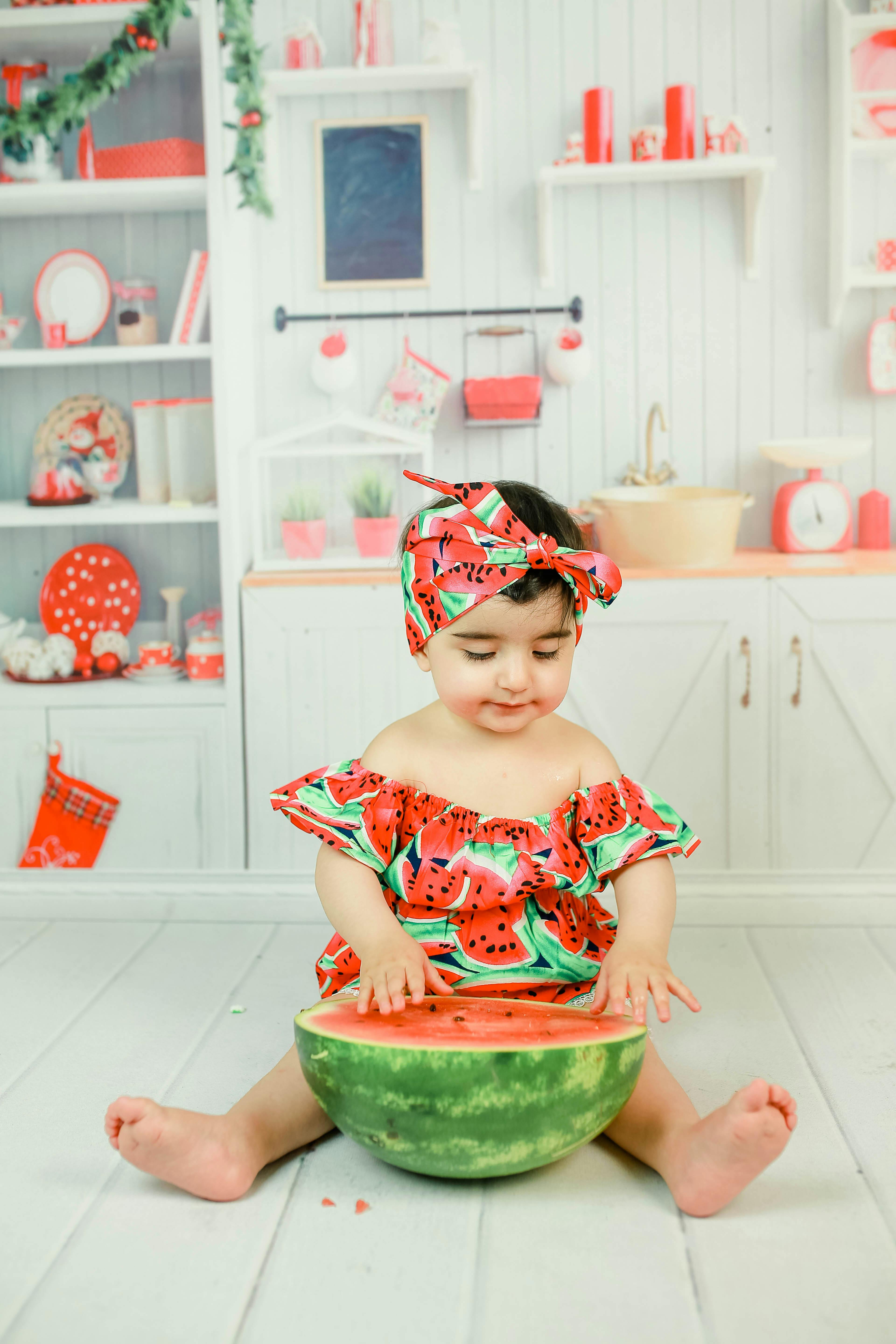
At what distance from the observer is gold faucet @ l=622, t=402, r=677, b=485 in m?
2.82

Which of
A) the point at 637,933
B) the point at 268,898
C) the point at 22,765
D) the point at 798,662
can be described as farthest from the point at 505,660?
the point at 22,765

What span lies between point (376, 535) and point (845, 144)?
4.45 ft

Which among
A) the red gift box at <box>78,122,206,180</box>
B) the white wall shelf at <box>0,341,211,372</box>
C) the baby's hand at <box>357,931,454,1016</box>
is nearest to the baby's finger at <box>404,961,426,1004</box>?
the baby's hand at <box>357,931,454,1016</box>

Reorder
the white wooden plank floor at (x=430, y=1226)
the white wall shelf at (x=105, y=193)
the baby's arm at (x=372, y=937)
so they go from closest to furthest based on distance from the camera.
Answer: the white wooden plank floor at (x=430, y=1226) → the baby's arm at (x=372, y=937) → the white wall shelf at (x=105, y=193)

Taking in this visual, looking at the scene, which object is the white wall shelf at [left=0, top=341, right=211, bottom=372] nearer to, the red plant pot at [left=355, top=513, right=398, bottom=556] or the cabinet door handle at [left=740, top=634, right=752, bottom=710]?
the red plant pot at [left=355, top=513, right=398, bottom=556]

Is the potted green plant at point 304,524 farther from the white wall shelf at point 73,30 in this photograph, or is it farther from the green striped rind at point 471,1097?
the green striped rind at point 471,1097

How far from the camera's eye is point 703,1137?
1.39m

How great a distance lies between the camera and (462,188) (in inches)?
112

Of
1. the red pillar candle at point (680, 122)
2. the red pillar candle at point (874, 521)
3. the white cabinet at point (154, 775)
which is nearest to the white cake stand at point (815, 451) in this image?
the red pillar candle at point (874, 521)

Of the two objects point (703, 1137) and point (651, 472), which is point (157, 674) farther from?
point (703, 1137)

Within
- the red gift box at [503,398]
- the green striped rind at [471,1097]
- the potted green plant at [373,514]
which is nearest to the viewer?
the green striped rind at [471,1097]

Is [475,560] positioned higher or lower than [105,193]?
lower

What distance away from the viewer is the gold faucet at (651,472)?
9.24ft

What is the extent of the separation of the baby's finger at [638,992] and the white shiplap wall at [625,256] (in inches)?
66.2
